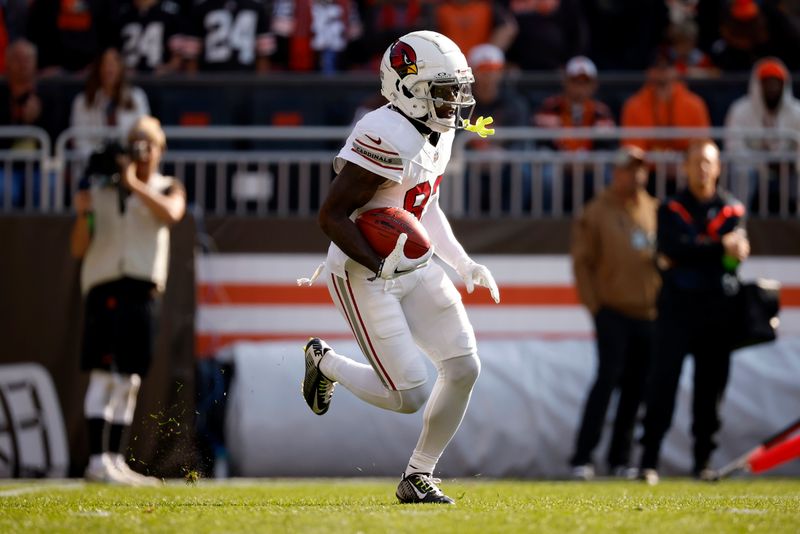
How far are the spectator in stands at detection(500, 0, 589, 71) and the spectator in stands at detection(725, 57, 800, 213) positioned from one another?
1.78 metres

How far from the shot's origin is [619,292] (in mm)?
8852

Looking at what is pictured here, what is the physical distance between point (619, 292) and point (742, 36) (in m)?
Result: 3.82

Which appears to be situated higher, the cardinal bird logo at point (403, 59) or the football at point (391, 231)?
the cardinal bird logo at point (403, 59)

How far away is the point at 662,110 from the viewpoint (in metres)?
10.5

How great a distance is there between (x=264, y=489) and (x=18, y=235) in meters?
3.21

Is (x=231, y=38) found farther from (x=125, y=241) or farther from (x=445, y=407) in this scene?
(x=445, y=407)

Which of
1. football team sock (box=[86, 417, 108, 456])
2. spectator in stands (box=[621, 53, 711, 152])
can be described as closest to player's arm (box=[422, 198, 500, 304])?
football team sock (box=[86, 417, 108, 456])

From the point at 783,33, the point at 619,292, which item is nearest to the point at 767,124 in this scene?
the point at 783,33

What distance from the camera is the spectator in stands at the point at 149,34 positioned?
11688 mm

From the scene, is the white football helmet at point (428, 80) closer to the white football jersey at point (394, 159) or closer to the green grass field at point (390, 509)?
the white football jersey at point (394, 159)

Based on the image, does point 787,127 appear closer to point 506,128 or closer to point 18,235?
point 506,128

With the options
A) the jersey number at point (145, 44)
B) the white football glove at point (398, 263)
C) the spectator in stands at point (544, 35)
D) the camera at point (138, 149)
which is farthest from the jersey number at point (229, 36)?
the white football glove at point (398, 263)

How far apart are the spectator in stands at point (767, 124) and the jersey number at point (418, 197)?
4.92 m

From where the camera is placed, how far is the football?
525 centimetres
